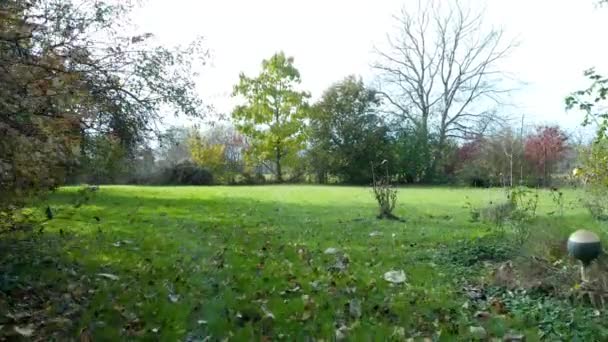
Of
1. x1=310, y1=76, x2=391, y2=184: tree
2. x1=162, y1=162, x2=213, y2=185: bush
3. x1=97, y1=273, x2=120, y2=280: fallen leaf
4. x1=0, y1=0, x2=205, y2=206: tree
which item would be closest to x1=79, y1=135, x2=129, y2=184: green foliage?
x1=0, y1=0, x2=205, y2=206: tree

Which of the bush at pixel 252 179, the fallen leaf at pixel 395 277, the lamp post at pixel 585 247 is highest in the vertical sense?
the bush at pixel 252 179

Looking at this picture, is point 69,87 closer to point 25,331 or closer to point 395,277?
point 25,331

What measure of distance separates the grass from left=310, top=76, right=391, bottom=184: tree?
21.8 meters

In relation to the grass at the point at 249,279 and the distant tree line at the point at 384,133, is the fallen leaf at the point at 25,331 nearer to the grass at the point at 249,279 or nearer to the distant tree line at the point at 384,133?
the grass at the point at 249,279

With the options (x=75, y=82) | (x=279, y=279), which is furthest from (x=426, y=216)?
(x=75, y=82)

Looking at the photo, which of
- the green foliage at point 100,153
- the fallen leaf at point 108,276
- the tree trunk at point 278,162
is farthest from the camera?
the tree trunk at point 278,162

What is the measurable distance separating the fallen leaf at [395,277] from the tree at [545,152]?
21.0 metres

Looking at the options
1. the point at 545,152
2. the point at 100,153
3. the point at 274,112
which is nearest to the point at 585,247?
the point at 100,153

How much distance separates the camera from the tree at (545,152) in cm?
2420

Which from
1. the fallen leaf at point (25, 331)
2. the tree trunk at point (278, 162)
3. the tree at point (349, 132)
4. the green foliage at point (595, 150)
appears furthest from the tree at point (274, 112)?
the fallen leaf at point (25, 331)

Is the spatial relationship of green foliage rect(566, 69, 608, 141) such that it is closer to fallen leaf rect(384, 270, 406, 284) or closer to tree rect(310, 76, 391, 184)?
fallen leaf rect(384, 270, 406, 284)

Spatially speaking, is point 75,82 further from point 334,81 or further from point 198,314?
point 334,81

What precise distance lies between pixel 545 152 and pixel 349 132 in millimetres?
11714

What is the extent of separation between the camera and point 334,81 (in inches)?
1309
